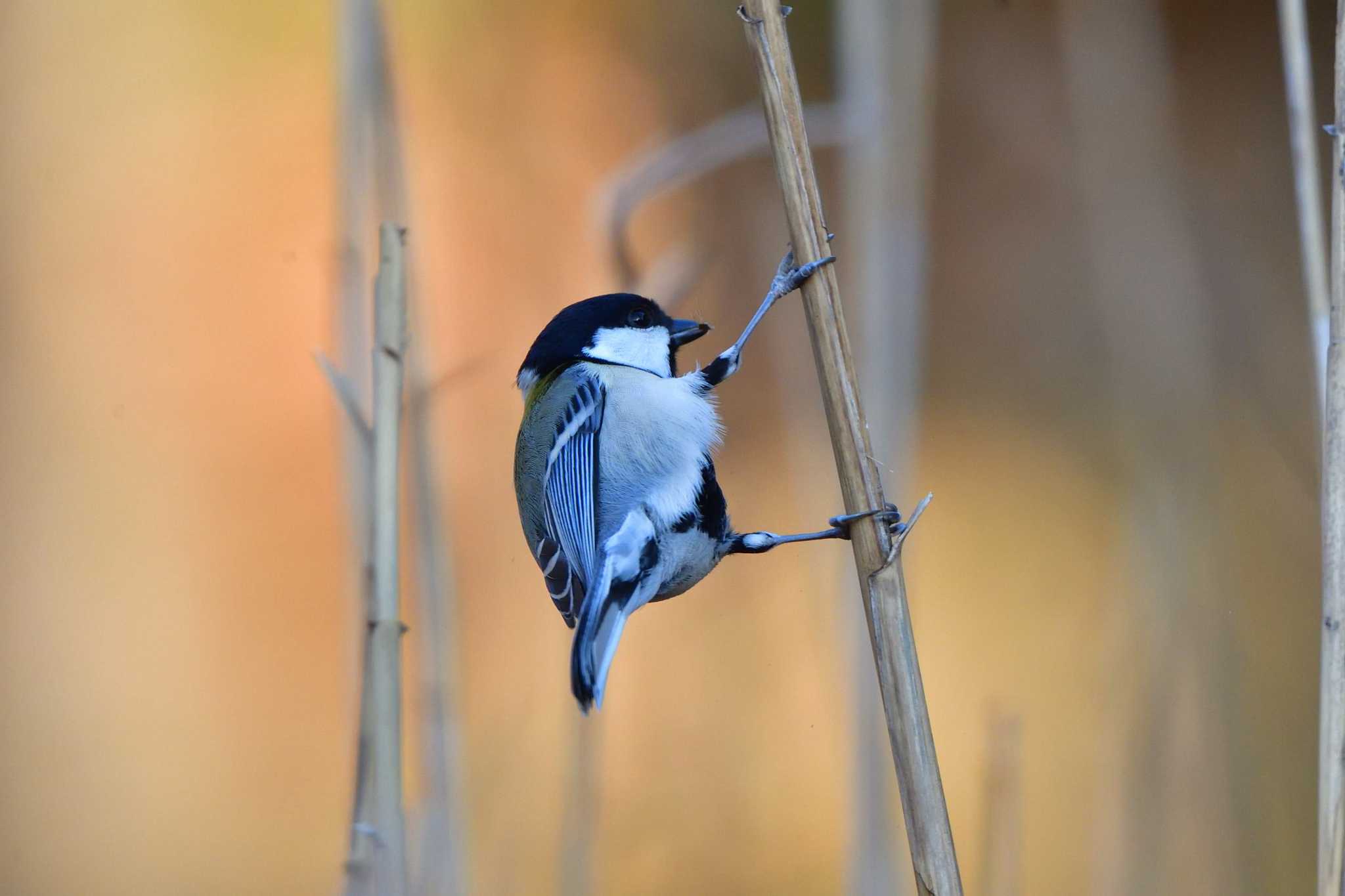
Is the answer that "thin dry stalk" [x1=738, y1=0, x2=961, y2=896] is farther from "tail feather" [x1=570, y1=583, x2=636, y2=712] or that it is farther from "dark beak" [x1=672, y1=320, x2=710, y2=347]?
"dark beak" [x1=672, y1=320, x2=710, y2=347]

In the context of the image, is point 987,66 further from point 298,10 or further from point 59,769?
point 59,769

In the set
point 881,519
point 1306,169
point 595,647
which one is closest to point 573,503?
point 595,647

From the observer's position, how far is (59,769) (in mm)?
1148

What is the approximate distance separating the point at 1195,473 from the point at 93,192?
53.4 inches

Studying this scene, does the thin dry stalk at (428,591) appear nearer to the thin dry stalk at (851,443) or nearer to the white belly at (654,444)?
the white belly at (654,444)

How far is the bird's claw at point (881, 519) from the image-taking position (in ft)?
1.95

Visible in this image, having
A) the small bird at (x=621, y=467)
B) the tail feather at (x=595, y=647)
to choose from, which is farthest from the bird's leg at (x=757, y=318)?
the tail feather at (x=595, y=647)

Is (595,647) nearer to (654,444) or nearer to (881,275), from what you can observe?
(654,444)

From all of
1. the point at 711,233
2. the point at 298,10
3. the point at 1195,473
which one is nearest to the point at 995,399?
the point at 1195,473

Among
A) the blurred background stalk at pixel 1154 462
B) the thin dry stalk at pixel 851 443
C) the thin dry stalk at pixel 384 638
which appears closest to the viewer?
the thin dry stalk at pixel 851 443

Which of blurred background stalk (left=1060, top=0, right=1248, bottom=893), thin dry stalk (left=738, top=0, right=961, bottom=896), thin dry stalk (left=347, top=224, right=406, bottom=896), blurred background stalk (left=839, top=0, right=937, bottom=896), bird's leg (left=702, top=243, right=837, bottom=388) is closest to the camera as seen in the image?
thin dry stalk (left=738, top=0, right=961, bottom=896)

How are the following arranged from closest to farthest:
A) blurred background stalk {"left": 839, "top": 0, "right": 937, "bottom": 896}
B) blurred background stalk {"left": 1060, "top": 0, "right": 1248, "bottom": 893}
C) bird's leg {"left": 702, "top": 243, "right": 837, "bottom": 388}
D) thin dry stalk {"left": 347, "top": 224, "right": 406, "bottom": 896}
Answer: thin dry stalk {"left": 347, "top": 224, "right": 406, "bottom": 896} → bird's leg {"left": 702, "top": 243, "right": 837, "bottom": 388} → blurred background stalk {"left": 839, "top": 0, "right": 937, "bottom": 896} → blurred background stalk {"left": 1060, "top": 0, "right": 1248, "bottom": 893}

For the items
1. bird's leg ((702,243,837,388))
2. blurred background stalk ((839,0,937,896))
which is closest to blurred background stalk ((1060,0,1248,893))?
blurred background stalk ((839,0,937,896))

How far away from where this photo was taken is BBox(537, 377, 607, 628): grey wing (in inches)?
29.9
